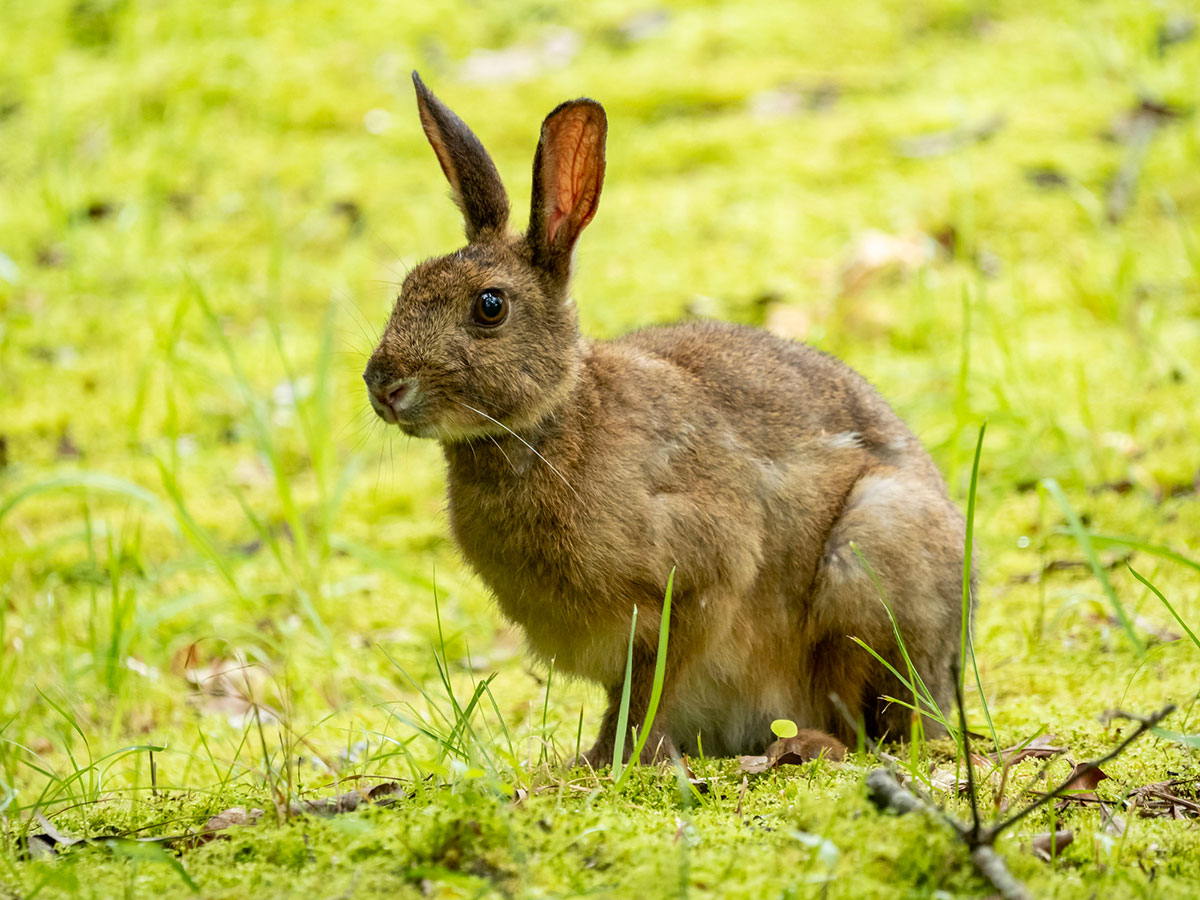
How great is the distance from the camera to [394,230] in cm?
839

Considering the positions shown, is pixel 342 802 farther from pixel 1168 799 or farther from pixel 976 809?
pixel 1168 799

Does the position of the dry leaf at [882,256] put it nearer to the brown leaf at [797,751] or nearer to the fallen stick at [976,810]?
the brown leaf at [797,751]

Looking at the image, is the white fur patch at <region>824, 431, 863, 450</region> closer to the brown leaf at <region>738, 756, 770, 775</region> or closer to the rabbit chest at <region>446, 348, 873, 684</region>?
the rabbit chest at <region>446, 348, 873, 684</region>

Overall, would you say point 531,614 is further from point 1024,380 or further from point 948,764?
point 1024,380

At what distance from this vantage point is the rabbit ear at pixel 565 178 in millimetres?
3674

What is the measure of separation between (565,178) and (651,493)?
1048mm

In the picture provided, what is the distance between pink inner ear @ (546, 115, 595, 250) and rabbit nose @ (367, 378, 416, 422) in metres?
0.74

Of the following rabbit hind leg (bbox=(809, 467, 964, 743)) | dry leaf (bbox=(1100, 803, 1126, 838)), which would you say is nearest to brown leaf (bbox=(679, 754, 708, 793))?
rabbit hind leg (bbox=(809, 467, 964, 743))

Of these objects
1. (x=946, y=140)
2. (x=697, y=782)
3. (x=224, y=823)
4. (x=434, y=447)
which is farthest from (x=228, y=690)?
(x=946, y=140)

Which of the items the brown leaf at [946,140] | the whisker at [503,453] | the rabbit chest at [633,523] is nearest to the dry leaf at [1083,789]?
the rabbit chest at [633,523]

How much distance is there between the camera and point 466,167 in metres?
3.89

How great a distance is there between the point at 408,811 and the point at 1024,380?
4.61 m

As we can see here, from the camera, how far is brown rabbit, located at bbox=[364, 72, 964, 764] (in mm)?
3699

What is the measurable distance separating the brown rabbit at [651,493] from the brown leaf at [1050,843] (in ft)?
3.22
